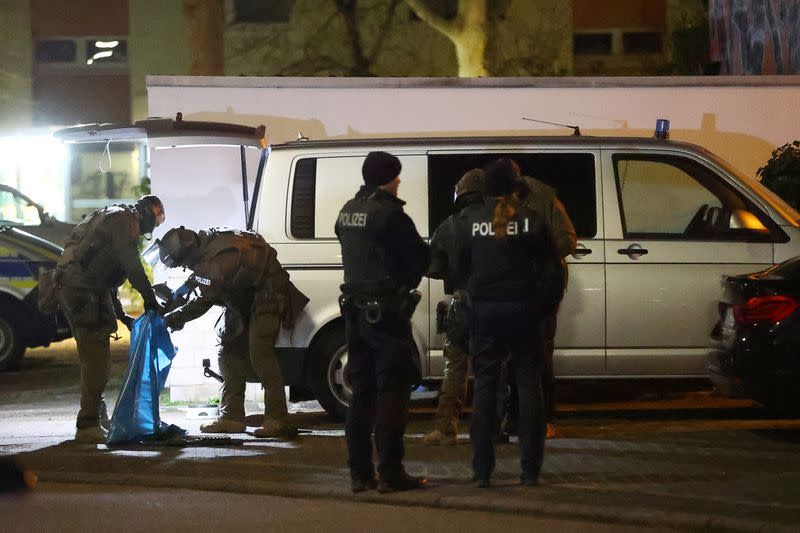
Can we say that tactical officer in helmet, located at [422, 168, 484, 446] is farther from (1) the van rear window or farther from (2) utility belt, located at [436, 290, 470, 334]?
(1) the van rear window

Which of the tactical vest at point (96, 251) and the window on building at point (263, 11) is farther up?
the window on building at point (263, 11)

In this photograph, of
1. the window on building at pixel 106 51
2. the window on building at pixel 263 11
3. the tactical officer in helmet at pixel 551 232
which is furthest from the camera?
the window on building at pixel 263 11

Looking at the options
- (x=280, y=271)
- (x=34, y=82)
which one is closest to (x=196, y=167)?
(x=280, y=271)

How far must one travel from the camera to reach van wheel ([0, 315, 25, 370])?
13.7 metres

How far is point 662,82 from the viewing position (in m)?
12.0

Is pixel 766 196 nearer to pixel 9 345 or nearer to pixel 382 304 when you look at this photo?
pixel 382 304

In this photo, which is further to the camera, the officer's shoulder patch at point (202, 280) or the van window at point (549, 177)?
the van window at point (549, 177)

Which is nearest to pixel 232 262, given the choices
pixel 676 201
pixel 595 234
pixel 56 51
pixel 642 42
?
pixel 595 234

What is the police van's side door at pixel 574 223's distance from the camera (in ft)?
31.5

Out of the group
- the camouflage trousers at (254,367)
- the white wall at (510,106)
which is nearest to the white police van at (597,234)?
the camouflage trousers at (254,367)

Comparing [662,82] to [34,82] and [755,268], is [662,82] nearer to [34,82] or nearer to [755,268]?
[755,268]

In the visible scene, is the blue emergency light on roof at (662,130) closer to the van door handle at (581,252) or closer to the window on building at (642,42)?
the van door handle at (581,252)

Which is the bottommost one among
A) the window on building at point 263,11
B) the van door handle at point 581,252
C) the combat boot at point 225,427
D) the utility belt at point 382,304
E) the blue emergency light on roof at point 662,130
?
the combat boot at point 225,427

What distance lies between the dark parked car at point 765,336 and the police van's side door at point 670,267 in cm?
84
